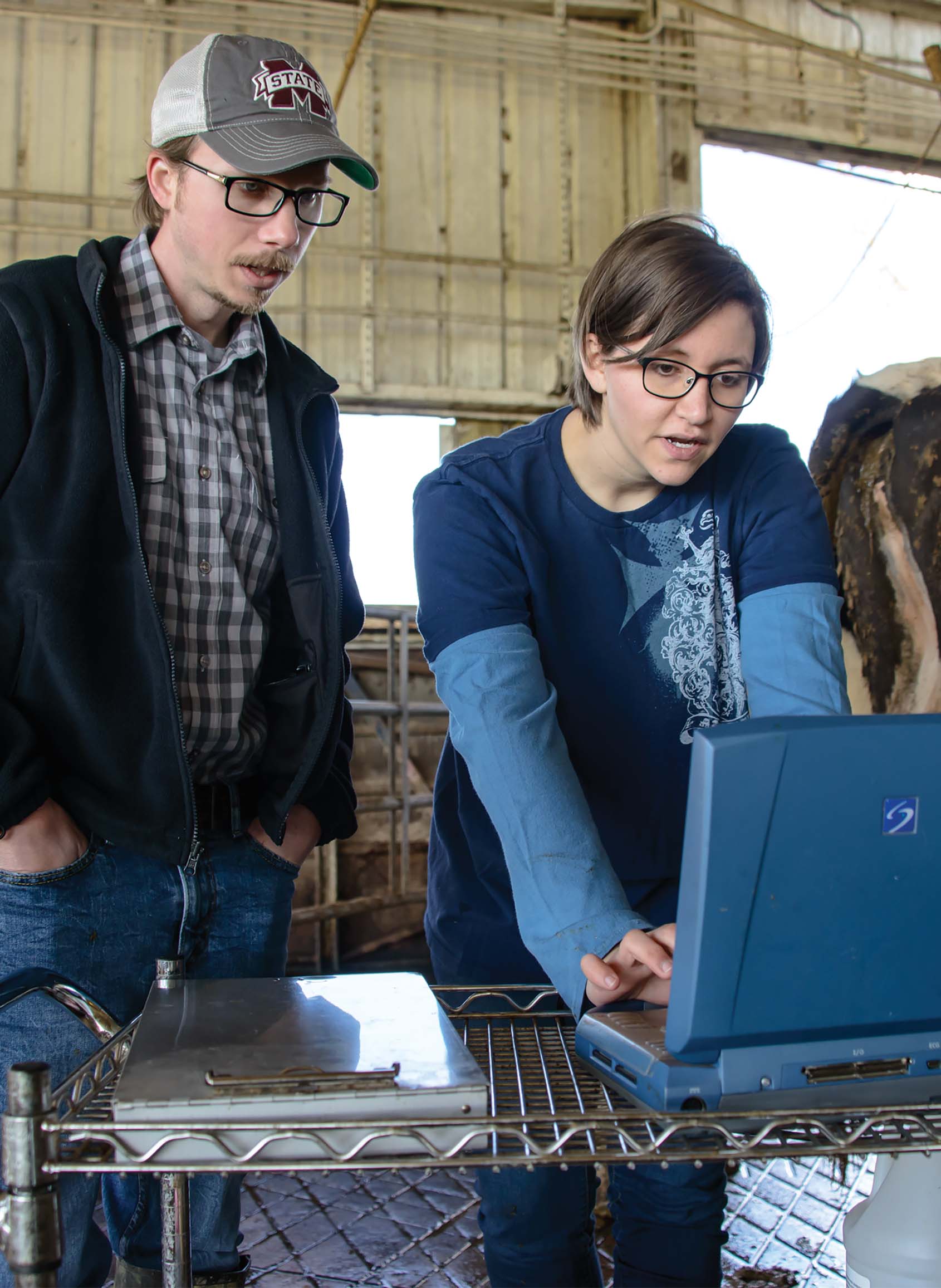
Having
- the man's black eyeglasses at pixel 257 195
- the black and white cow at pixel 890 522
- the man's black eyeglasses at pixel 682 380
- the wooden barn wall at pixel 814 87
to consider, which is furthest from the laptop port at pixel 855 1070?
the wooden barn wall at pixel 814 87

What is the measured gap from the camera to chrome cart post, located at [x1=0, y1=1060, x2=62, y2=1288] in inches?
28.8

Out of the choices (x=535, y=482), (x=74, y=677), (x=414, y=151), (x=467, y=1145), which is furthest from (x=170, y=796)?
(x=414, y=151)

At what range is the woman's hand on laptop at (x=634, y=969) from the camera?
98cm

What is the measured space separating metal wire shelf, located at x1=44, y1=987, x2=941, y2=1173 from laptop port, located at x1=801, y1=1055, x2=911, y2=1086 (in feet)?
0.07

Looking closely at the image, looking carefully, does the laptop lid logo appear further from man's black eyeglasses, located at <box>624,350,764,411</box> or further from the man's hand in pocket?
the man's hand in pocket

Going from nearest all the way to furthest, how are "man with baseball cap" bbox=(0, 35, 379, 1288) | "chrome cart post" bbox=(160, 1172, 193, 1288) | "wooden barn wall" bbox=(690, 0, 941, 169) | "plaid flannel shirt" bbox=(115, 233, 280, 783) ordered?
1. "chrome cart post" bbox=(160, 1172, 193, 1288)
2. "man with baseball cap" bbox=(0, 35, 379, 1288)
3. "plaid flannel shirt" bbox=(115, 233, 280, 783)
4. "wooden barn wall" bbox=(690, 0, 941, 169)

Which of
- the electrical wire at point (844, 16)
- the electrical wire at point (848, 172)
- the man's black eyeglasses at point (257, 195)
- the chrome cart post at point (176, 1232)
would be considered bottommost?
the chrome cart post at point (176, 1232)

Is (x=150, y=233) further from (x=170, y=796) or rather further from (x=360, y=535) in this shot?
(x=360, y=535)

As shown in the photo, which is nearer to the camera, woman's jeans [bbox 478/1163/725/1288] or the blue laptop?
the blue laptop

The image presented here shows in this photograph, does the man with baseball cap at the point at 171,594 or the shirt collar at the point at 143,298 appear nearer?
the man with baseball cap at the point at 171,594

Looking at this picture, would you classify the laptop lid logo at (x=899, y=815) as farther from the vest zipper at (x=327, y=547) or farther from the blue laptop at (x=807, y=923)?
the vest zipper at (x=327, y=547)

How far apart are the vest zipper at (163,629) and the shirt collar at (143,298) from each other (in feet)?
0.22

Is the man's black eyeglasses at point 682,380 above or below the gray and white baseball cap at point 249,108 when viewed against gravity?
below

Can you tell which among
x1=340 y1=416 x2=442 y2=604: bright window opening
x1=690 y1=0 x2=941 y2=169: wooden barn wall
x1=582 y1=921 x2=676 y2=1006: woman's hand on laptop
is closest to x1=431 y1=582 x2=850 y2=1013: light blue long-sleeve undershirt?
x1=582 y1=921 x2=676 y2=1006: woman's hand on laptop
